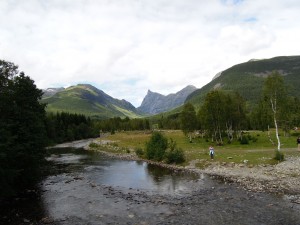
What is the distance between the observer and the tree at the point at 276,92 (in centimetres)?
6284

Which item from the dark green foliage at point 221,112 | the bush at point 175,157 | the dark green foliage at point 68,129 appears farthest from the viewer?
the dark green foliage at point 68,129

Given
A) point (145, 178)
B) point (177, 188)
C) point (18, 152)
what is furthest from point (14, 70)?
point (177, 188)

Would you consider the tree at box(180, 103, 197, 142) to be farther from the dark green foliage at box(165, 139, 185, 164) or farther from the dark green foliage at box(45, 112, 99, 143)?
the dark green foliage at box(45, 112, 99, 143)

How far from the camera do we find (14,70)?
4972cm

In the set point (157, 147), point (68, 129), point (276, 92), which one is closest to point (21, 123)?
point (157, 147)

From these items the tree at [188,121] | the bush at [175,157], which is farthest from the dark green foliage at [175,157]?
the tree at [188,121]

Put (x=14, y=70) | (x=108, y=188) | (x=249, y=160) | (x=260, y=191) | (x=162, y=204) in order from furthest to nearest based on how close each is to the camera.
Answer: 1. (x=249, y=160)
2. (x=14, y=70)
3. (x=108, y=188)
4. (x=260, y=191)
5. (x=162, y=204)

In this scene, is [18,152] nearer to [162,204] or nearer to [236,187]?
[162,204]

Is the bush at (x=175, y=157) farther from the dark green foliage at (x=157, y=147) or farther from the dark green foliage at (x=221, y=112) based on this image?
the dark green foliage at (x=221, y=112)

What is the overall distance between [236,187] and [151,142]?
111ft

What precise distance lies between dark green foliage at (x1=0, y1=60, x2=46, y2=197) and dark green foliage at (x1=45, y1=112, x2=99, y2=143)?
323 ft

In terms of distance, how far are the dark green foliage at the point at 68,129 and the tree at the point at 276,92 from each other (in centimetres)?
10678

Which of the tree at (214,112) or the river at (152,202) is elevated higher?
the tree at (214,112)

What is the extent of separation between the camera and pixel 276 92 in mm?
63531
